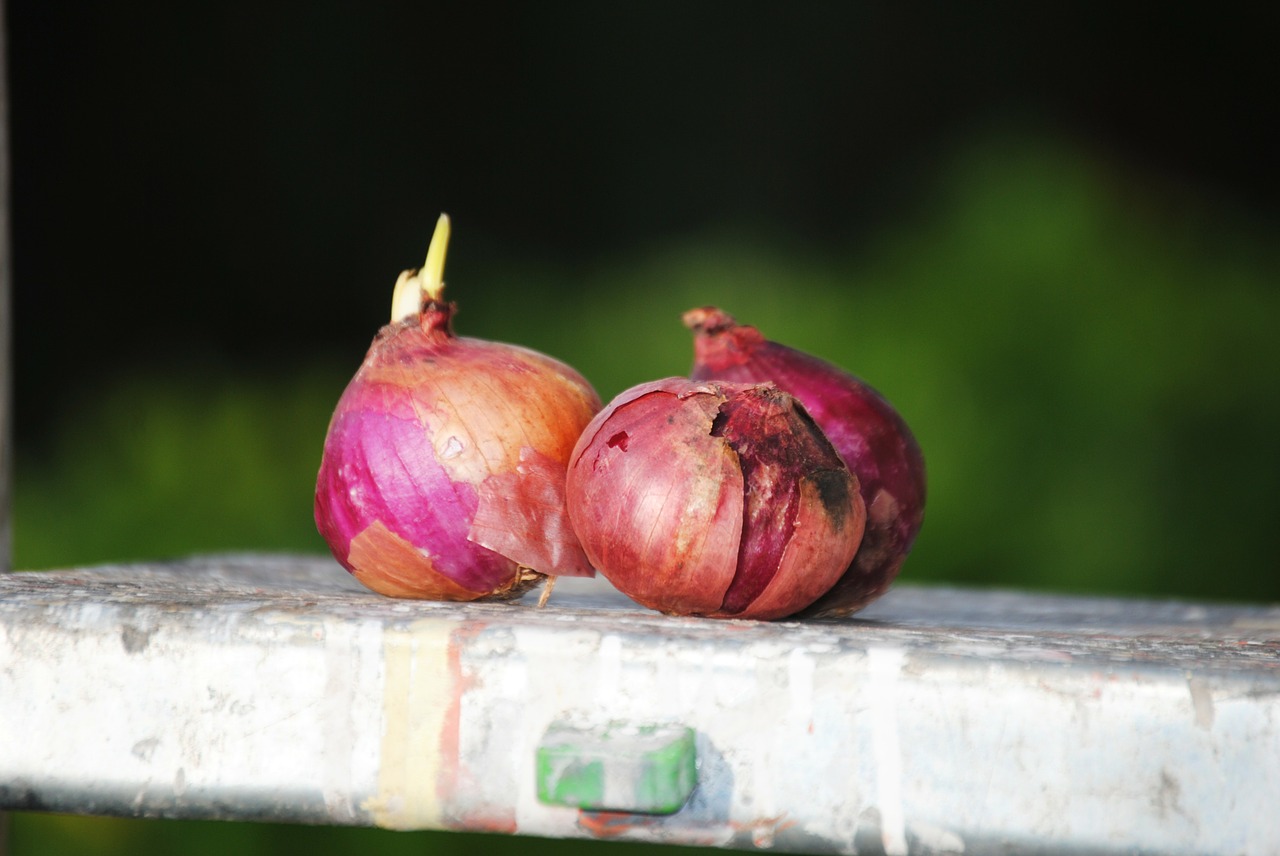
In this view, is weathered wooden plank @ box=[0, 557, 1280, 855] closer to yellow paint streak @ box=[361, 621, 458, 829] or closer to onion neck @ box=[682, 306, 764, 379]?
yellow paint streak @ box=[361, 621, 458, 829]

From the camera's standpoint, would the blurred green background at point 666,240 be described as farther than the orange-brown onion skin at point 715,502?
Yes

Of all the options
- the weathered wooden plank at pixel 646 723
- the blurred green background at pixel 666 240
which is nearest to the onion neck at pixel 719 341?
the weathered wooden plank at pixel 646 723

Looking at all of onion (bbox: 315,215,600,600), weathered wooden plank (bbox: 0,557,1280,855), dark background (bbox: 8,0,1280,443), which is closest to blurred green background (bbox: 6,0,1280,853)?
dark background (bbox: 8,0,1280,443)

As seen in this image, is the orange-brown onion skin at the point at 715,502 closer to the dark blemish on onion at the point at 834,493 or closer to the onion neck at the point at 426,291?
the dark blemish on onion at the point at 834,493

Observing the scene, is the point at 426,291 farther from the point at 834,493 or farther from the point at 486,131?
the point at 486,131

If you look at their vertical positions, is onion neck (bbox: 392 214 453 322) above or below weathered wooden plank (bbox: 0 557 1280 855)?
above
